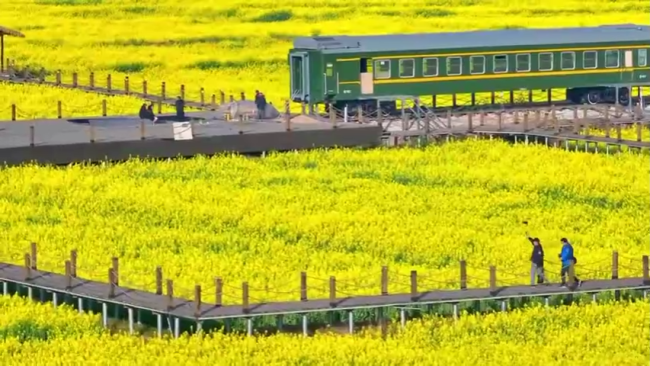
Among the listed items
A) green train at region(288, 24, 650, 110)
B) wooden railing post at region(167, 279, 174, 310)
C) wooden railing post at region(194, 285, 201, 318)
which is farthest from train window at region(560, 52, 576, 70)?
wooden railing post at region(194, 285, 201, 318)

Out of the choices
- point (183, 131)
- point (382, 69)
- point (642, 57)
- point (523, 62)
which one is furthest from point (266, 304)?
point (642, 57)

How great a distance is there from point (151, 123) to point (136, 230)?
44.6 feet

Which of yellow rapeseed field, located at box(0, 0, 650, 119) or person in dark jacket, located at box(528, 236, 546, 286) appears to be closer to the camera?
person in dark jacket, located at box(528, 236, 546, 286)

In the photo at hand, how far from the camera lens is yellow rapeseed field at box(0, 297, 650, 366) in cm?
3250

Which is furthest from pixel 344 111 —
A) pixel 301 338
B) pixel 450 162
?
pixel 301 338

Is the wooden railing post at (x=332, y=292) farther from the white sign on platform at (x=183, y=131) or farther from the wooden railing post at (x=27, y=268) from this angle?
the white sign on platform at (x=183, y=131)

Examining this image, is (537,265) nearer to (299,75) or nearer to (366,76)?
(366,76)

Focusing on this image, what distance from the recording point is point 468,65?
207 feet

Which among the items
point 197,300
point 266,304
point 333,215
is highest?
point 333,215

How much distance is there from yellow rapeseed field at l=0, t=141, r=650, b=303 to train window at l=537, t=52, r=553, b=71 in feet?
24.5

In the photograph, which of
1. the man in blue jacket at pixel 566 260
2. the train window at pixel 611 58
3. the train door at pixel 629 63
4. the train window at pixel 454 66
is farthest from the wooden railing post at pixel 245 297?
the train door at pixel 629 63

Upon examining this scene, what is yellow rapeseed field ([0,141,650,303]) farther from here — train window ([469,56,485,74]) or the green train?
train window ([469,56,485,74])

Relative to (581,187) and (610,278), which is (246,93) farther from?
(610,278)

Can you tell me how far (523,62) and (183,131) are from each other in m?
15.3
